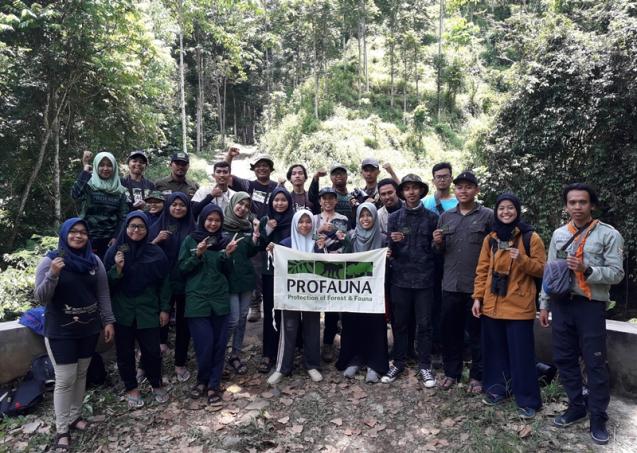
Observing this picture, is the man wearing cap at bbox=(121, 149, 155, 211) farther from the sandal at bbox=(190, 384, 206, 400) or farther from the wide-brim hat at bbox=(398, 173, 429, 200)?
the wide-brim hat at bbox=(398, 173, 429, 200)

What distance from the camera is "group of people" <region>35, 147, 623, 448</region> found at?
381 cm

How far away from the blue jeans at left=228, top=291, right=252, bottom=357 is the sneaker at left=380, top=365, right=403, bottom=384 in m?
1.83

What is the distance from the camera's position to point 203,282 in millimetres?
4574

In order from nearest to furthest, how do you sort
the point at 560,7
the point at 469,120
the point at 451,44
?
the point at 560,7 → the point at 469,120 → the point at 451,44

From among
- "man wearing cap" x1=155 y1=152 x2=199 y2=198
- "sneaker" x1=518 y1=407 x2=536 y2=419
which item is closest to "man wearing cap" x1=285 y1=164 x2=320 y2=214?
"man wearing cap" x1=155 y1=152 x2=199 y2=198

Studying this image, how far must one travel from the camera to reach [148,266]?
4418mm

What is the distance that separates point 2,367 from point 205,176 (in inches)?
755

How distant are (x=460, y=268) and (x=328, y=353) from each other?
2.18 meters

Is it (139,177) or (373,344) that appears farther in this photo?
(139,177)

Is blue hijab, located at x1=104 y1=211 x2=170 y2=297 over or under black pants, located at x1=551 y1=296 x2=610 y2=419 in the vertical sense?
over

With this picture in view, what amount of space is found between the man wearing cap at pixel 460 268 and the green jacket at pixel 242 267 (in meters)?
2.18

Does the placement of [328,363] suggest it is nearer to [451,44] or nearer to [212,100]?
[451,44]

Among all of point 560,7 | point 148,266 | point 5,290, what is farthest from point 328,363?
point 560,7

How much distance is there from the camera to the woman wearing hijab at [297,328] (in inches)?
196
